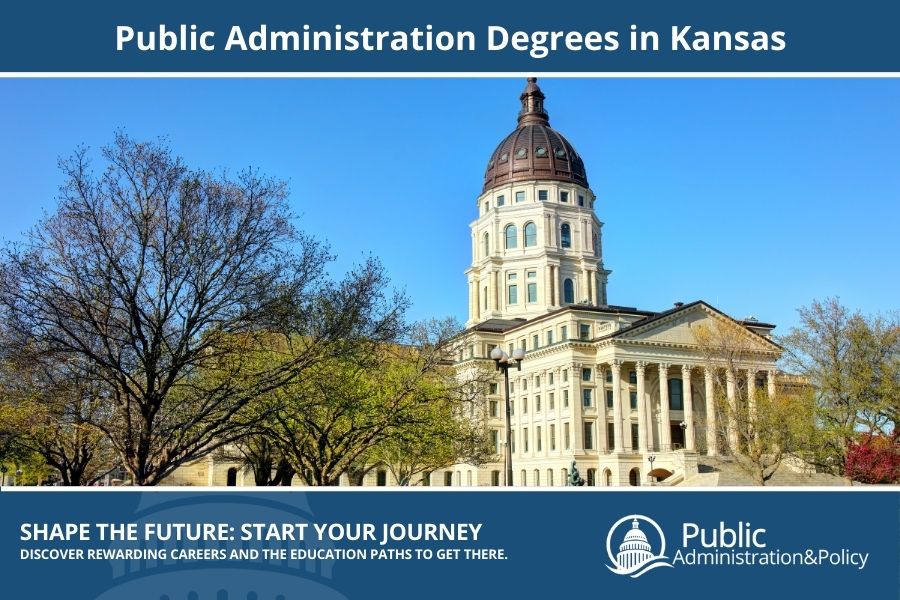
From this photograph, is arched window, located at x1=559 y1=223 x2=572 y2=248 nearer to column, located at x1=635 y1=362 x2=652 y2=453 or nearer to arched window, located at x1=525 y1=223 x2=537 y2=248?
arched window, located at x1=525 y1=223 x2=537 y2=248

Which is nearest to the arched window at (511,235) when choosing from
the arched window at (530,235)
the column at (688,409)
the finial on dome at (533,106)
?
the arched window at (530,235)

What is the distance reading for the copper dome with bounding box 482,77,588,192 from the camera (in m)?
109

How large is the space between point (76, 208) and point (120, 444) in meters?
7.68

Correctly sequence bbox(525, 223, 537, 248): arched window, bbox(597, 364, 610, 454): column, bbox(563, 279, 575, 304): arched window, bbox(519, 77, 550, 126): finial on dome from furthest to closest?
1. bbox(519, 77, 550, 126): finial on dome
2. bbox(525, 223, 537, 248): arched window
3. bbox(563, 279, 575, 304): arched window
4. bbox(597, 364, 610, 454): column

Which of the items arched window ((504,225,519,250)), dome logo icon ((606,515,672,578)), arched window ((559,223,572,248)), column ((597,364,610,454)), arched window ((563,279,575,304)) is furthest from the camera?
arched window ((504,225,519,250))

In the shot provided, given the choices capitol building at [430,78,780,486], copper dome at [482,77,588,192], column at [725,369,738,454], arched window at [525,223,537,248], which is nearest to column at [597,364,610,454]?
capitol building at [430,78,780,486]

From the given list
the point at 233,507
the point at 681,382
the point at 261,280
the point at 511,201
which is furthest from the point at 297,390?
the point at 511,201

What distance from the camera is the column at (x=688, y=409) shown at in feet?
274

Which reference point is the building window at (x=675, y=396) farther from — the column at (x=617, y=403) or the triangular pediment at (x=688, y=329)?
the column at (x=617, y=403)

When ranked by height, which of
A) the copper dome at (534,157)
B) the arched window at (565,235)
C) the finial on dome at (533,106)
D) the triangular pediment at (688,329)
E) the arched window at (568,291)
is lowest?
the triangular pediment at (688,329)

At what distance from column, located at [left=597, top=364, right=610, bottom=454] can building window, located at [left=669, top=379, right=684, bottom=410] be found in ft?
23.4

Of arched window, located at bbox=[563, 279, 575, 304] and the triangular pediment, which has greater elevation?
arched window, located at bbox=[563, 279, 575, 304]

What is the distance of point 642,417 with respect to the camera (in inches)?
3314

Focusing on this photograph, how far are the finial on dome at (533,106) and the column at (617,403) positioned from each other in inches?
1778
